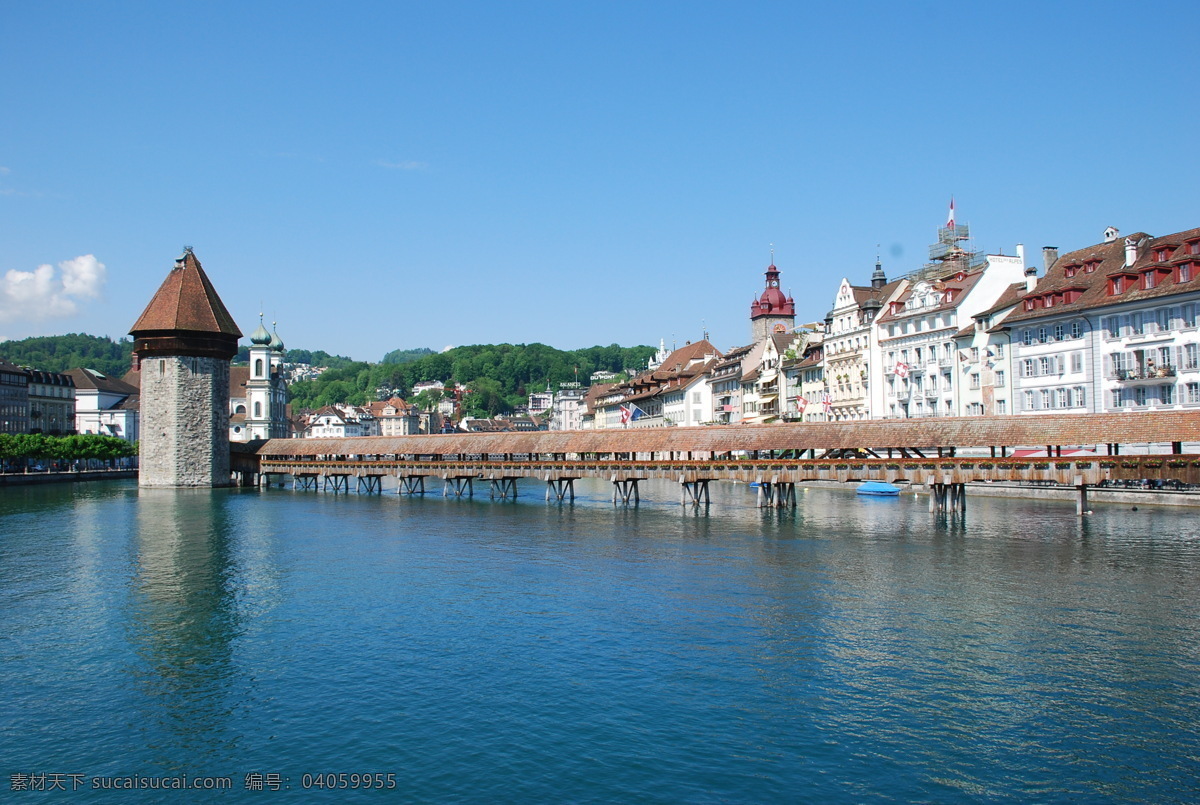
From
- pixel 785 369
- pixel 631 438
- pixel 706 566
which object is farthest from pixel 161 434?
pixel 706 566

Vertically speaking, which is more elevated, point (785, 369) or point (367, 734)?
point (785, 369)

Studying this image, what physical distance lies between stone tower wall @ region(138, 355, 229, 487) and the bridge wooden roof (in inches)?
729

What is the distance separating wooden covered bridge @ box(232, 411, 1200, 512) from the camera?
34281 mm

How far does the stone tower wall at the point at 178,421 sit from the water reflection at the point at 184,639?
33.5 m

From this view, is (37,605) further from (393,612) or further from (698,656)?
(698,656)

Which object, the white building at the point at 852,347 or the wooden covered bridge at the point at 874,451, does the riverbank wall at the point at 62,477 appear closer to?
the wooden covered bridge at the point at 874,451

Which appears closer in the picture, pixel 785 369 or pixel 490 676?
pixel 490 676

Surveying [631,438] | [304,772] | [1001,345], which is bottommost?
[304,772]

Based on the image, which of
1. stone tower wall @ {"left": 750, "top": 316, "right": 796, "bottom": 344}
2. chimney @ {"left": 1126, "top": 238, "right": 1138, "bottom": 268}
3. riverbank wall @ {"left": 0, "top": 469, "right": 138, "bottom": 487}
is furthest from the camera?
stone tower wall @ {"left": 750, "top": 316, "right": 796, "bottom": 344}

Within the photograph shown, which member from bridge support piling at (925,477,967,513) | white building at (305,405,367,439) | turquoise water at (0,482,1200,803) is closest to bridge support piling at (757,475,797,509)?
bridge support piling at (925,477,967,513)

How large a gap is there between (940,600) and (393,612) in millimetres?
12506

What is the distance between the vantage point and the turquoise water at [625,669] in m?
11.9

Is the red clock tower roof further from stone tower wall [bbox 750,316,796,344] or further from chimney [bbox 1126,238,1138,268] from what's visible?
chimney [bbox 1126,238,1138,268]

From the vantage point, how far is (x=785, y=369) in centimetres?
7662
